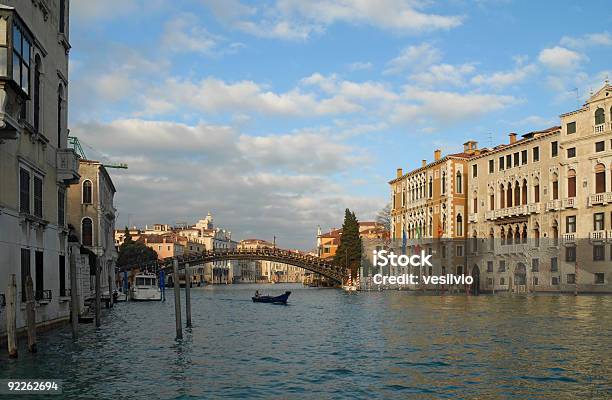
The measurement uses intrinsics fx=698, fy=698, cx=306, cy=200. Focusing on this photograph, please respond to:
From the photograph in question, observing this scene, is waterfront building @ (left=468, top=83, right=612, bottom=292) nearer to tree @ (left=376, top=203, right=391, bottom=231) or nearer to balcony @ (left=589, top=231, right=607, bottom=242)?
balcony @ (left=589, top=231, right=607, bottom=242)

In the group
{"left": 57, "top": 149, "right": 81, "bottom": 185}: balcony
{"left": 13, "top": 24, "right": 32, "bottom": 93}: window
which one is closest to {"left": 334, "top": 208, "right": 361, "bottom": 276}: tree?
{"left": 57, "top": 149, "right": 81, "bottom": 185}: balcony

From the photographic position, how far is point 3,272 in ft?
50.7

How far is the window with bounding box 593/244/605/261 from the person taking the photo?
4147cm

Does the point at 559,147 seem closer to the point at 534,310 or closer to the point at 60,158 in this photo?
the point at 534,310

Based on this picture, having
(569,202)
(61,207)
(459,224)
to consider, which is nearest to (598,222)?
(569,202)

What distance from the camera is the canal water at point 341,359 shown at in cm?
1371

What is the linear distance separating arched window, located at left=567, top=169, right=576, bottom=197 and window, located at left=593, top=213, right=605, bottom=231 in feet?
8.02

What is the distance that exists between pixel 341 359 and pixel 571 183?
31.1 m

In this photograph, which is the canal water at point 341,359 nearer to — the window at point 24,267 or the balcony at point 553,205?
the window at point 24,267

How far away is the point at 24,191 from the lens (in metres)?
17.5

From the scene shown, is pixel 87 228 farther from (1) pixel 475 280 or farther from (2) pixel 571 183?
(2) pixel 571 183

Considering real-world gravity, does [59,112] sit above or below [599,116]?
below

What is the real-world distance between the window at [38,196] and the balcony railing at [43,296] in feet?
6.82

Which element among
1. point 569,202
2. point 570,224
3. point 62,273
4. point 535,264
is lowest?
point 535,264
